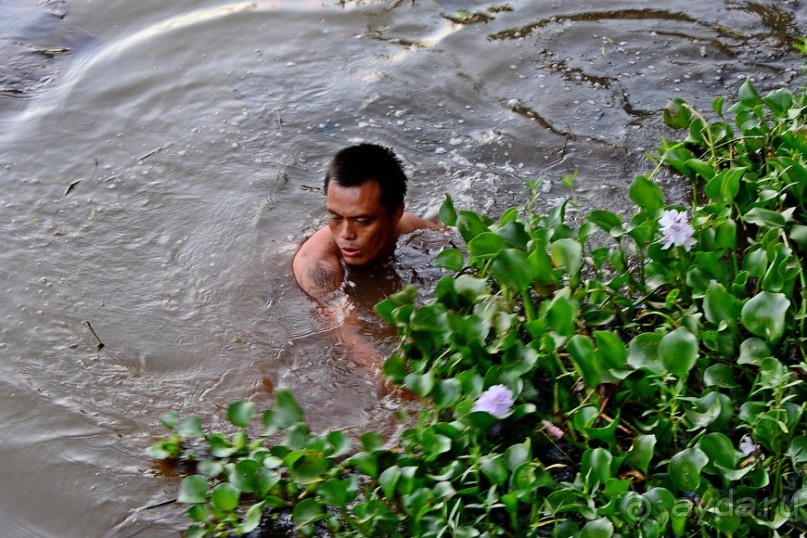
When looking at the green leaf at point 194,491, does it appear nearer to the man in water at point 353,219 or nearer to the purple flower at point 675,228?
the man in water at point 353,219

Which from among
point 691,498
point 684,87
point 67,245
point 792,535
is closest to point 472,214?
Result: point 691,498

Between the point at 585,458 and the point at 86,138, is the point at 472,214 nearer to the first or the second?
the point at 585,458

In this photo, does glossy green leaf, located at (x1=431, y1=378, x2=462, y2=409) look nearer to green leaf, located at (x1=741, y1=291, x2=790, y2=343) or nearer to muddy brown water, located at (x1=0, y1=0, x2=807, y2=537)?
muddy brown water, located at (x1=0, y1=0, x2=807, y2=537)

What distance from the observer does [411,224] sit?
191 inches

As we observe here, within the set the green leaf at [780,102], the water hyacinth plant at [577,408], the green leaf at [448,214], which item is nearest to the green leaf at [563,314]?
the water hyacinth plant at [577,408]

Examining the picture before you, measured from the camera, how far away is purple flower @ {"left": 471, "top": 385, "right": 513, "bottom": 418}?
295 cm

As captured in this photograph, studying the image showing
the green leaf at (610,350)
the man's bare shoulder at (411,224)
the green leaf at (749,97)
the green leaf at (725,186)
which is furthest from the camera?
the man's bare shoulder at (411,224)

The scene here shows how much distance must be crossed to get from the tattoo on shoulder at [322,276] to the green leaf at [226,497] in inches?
64.8

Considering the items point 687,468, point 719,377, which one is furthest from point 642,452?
point 719,377

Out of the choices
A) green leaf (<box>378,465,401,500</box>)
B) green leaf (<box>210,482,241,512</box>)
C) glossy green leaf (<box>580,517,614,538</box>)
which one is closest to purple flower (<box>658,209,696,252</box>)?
glossy green leaf (<box>580,517,614,538</box>)

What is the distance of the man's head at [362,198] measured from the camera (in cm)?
432

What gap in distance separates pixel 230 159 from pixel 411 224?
Result: 1308 millimetres

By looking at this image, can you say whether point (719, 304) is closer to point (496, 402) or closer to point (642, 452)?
point (642, 452)

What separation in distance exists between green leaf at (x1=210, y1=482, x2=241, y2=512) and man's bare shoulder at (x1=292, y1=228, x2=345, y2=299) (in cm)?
164
